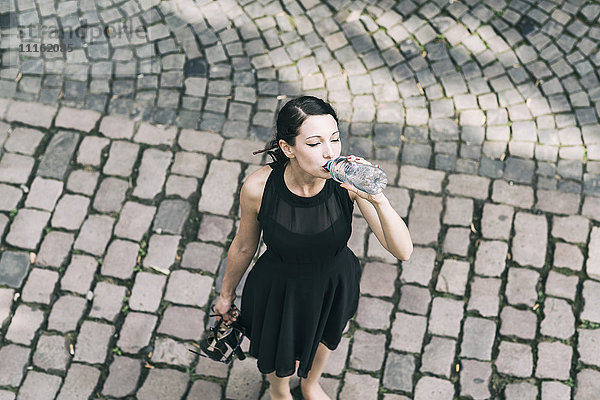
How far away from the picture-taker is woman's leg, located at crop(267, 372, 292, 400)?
389 centimetres

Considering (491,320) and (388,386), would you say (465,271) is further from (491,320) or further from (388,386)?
(388,386)

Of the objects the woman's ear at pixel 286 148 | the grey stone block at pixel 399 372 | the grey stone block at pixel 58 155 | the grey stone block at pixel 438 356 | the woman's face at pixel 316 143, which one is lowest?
the grey stone block at pixel 399 372

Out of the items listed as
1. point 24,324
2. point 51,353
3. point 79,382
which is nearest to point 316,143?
point 79,382

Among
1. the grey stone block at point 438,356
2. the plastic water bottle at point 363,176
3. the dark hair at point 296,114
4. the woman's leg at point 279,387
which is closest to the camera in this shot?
the plastic water bottle at point 363,176

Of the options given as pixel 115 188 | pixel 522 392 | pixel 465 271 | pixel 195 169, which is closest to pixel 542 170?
pixel 465 271

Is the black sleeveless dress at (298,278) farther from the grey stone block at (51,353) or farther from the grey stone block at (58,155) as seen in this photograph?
the grey stone block at (58,155)

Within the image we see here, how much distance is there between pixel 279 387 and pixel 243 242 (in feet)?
3.98

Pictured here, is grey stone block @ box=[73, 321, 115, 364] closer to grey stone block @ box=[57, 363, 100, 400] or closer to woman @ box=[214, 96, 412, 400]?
grey stone block @ box=[57, 363, 100, 400]

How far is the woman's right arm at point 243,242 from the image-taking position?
119 inches

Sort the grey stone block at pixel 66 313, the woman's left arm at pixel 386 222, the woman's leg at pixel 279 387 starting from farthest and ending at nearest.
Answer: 1. the grey stone block at pixel 66 313
2. the woman's leg at pixel 279 387
3. the woman's left arm at pixel 386 222

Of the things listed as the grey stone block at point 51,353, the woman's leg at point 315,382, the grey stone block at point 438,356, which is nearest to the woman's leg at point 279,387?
the woman's leg at point 315,382

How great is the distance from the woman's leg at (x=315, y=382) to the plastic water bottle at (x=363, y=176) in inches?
64.7

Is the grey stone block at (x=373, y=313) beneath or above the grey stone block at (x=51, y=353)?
above

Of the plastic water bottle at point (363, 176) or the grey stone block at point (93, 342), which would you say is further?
the grey stone block at point (93, 342)
